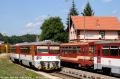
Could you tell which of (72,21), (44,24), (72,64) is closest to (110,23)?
(72,21)

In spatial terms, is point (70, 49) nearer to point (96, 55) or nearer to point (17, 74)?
point (96, 55)

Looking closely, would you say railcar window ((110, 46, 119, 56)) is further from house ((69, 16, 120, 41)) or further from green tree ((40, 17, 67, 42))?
green tree ((40, 17, 67, 42))

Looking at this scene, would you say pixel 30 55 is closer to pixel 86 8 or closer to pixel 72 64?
pixel 72 64

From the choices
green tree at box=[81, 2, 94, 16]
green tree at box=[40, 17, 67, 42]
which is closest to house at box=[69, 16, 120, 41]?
green tree at box=[40, 17, 67, 42]

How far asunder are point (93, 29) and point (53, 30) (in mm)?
9369

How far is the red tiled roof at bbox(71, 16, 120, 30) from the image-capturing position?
8044 centimetres

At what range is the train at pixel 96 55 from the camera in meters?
28.1

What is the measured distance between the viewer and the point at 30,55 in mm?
39688

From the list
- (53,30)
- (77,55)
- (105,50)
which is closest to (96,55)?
(105,50)

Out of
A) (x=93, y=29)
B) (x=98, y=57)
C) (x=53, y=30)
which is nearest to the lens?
(x=98, y=57)

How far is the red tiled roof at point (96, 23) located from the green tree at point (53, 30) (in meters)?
4.14

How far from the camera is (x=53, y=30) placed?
85.3 meters

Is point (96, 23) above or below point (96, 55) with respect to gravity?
above

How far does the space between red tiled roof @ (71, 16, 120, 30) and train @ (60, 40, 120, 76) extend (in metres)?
35.3
